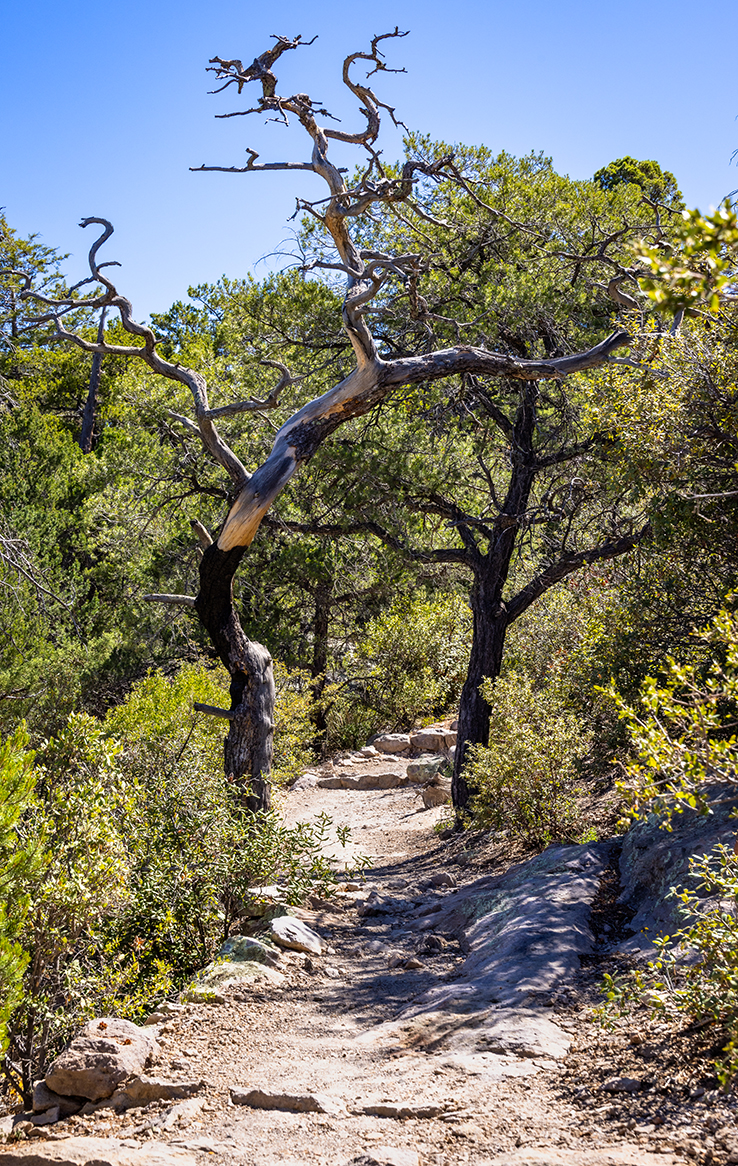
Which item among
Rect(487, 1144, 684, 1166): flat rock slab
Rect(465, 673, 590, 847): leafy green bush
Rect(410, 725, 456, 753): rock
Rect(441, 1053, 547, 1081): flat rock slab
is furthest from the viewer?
Rect(410, 725, 456, 753): rock

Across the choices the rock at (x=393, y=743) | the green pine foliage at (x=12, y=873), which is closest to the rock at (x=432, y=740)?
the rock at (x=393, y=743)

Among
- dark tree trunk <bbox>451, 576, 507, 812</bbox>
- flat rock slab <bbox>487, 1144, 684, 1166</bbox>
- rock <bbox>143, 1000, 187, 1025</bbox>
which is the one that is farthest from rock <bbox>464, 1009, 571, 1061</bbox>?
dark tree trunk <bbox>451, 576, 507, 812</bbox>

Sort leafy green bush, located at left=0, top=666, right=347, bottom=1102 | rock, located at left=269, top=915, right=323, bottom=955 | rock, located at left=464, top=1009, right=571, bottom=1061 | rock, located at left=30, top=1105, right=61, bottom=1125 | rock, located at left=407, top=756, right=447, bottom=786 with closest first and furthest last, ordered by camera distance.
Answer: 1. rock, located at left=464, top=1009, right=571, bottom=1061
2. rock, located at left=30, top=1105, right=61, bottom=1125
3. leafy green bush, located at left=0, top=666, right=347, bottom=1102
4. rock, located at left=269, top=915, right=323, bottom=955
5. rock, located at left=407, top=756, right=447, bottom=786

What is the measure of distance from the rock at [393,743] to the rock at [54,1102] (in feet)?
35.9

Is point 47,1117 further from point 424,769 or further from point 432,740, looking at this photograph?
point 432,740

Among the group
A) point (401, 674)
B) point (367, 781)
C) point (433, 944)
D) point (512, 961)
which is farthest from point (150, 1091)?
point (401, 674)

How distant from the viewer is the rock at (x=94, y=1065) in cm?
358

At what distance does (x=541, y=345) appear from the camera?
29.1 feet

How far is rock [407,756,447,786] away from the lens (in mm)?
12180

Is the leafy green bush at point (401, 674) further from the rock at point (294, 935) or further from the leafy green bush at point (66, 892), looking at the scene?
Answer: the leafy green bush at point (66, 892)

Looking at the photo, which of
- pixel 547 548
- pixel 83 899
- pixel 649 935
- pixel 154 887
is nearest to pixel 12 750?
pixel 83 899

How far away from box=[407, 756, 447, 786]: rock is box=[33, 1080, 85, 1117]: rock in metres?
8.63

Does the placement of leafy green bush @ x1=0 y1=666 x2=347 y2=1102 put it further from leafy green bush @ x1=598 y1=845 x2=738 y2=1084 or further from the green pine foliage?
leafy green bush @ x1=598 y1=845 x2=738 y2=1084

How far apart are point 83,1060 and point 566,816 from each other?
405 cm
